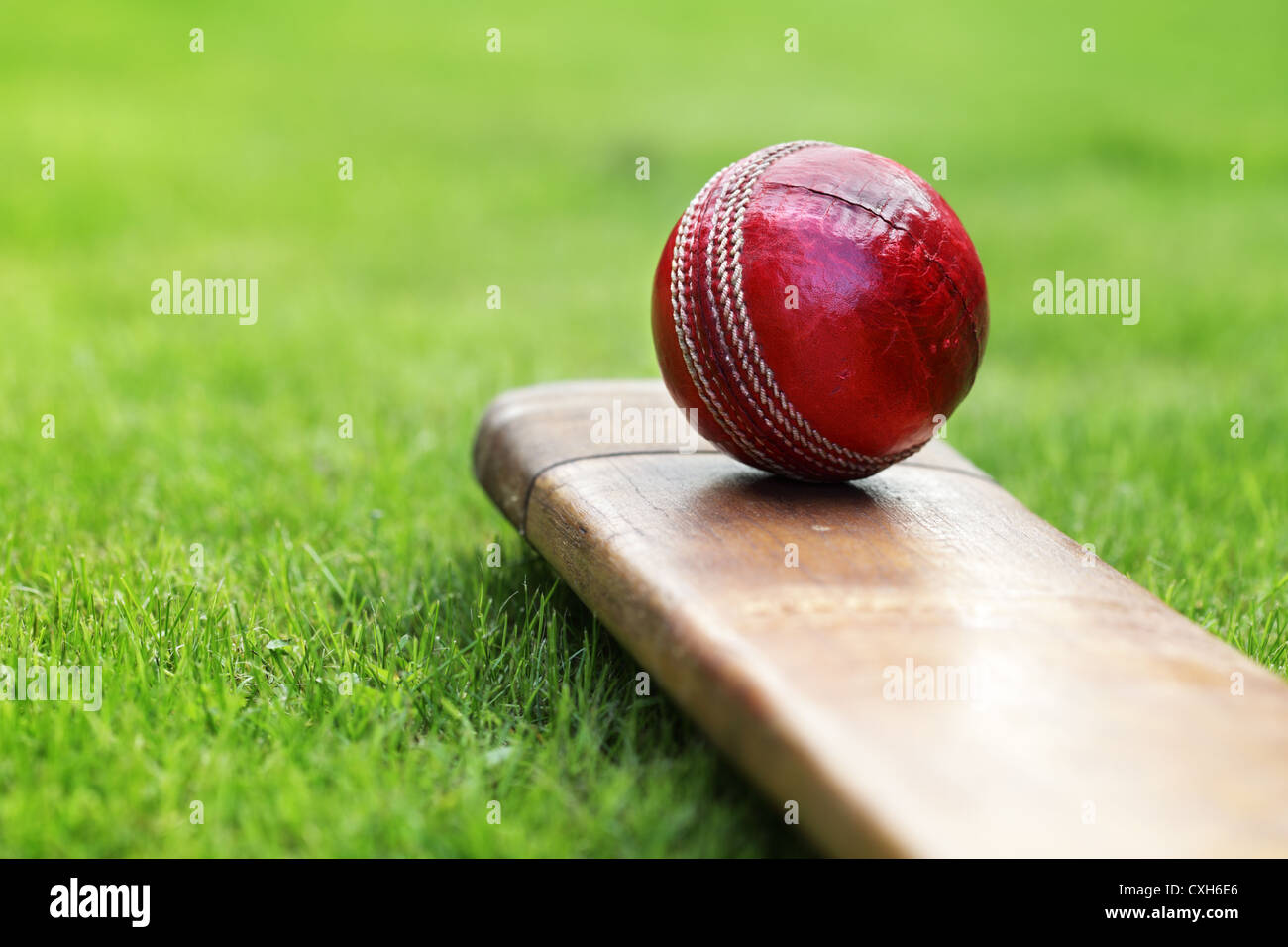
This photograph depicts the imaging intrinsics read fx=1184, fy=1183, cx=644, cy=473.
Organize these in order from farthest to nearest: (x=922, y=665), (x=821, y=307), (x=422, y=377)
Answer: (x=422, y=377), (x=821, y=307), (x=922, y=665)

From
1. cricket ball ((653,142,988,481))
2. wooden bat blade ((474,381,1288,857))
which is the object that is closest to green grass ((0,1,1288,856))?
wooden bat blade ((474,381,1288,857))

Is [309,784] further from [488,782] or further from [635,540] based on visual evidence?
[635,540]

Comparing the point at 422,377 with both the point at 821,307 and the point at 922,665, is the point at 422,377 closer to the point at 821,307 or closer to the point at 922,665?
the point at 821,307

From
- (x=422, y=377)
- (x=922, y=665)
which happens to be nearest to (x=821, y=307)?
(x=922, y=665)

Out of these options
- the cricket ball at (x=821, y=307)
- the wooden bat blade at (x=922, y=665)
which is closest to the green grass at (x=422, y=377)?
the wooden bat blade at (x=922, y=665)

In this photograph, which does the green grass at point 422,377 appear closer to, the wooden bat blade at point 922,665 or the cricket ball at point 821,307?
the wooden bat blade at point 922,665

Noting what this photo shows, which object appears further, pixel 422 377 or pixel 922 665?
pixel 422 377
